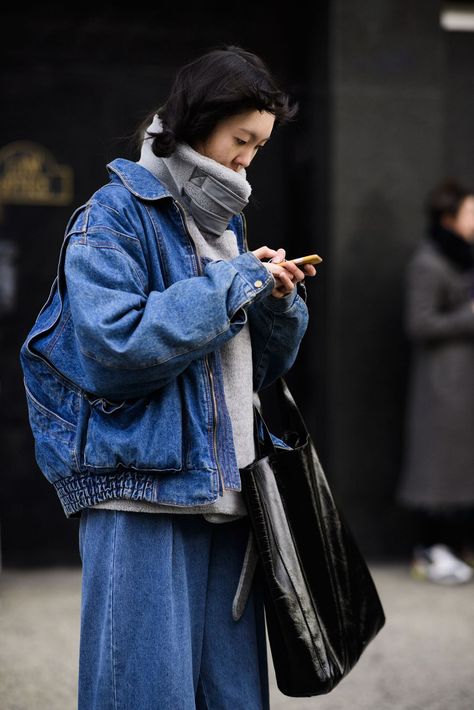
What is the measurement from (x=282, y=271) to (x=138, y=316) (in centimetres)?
34

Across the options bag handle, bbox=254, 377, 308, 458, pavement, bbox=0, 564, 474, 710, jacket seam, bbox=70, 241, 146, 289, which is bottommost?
pavement, bbox=0, 564, 474, 710

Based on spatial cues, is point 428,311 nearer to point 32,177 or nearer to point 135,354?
point 32,177

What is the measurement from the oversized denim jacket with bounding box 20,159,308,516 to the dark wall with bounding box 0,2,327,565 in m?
3.24

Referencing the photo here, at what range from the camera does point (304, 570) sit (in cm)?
225

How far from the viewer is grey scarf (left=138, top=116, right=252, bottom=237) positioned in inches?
82.9

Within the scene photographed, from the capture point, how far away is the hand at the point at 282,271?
2115 millimetres

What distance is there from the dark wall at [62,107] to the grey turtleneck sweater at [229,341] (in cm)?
311

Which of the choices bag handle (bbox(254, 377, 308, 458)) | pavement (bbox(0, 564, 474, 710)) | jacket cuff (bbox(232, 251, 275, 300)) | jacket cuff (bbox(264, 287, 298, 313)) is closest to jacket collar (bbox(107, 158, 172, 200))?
jacket cuff (bbox(232, 251, 275, 300))

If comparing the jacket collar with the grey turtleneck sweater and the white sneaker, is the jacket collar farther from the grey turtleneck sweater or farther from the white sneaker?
the white sneaker

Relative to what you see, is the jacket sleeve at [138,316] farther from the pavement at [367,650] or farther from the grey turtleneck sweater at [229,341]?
the pavement at [367,650]

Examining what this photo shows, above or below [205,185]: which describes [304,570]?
below

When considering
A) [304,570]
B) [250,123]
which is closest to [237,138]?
[250,123]

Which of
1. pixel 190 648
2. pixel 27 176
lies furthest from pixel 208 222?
pixel 27 176

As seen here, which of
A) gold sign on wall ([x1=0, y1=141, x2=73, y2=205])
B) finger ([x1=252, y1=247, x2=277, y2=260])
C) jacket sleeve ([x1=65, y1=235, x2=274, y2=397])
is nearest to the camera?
jacket sleeve ([x1=65, y1=235, x2=274, y2=397])
